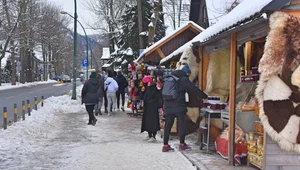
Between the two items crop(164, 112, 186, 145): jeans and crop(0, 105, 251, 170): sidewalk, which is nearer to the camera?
crop(0, 105, 251, 170): sidewalk

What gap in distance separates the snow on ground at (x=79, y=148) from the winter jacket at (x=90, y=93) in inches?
32.5

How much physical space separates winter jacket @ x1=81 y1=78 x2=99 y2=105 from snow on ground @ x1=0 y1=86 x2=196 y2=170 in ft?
2.71

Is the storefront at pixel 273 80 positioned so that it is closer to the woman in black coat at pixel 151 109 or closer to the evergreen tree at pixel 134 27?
the woman in black coat at pixel 151 109

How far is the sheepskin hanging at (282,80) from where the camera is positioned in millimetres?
4727

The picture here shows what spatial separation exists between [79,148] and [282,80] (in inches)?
201

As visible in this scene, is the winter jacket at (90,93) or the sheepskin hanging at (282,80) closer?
the sheepskin hanging at (282,80)

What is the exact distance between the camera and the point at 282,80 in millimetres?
4781

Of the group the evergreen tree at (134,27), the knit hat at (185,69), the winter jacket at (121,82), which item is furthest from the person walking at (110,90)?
the evergreen tree at (134,27)

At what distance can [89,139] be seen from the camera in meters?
9.72

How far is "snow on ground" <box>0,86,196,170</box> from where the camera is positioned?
688 cm

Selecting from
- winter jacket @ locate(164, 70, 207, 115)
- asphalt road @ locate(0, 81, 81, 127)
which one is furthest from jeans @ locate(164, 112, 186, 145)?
asphalt road @ locate(0, 81, 81, 127)

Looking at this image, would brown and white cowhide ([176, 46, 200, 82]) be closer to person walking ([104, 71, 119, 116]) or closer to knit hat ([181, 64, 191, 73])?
knit hat ([181, 64, 191, 73])

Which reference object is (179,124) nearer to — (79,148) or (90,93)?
(79,148)

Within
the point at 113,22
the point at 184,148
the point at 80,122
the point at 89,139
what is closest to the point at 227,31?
the point at 184,148
